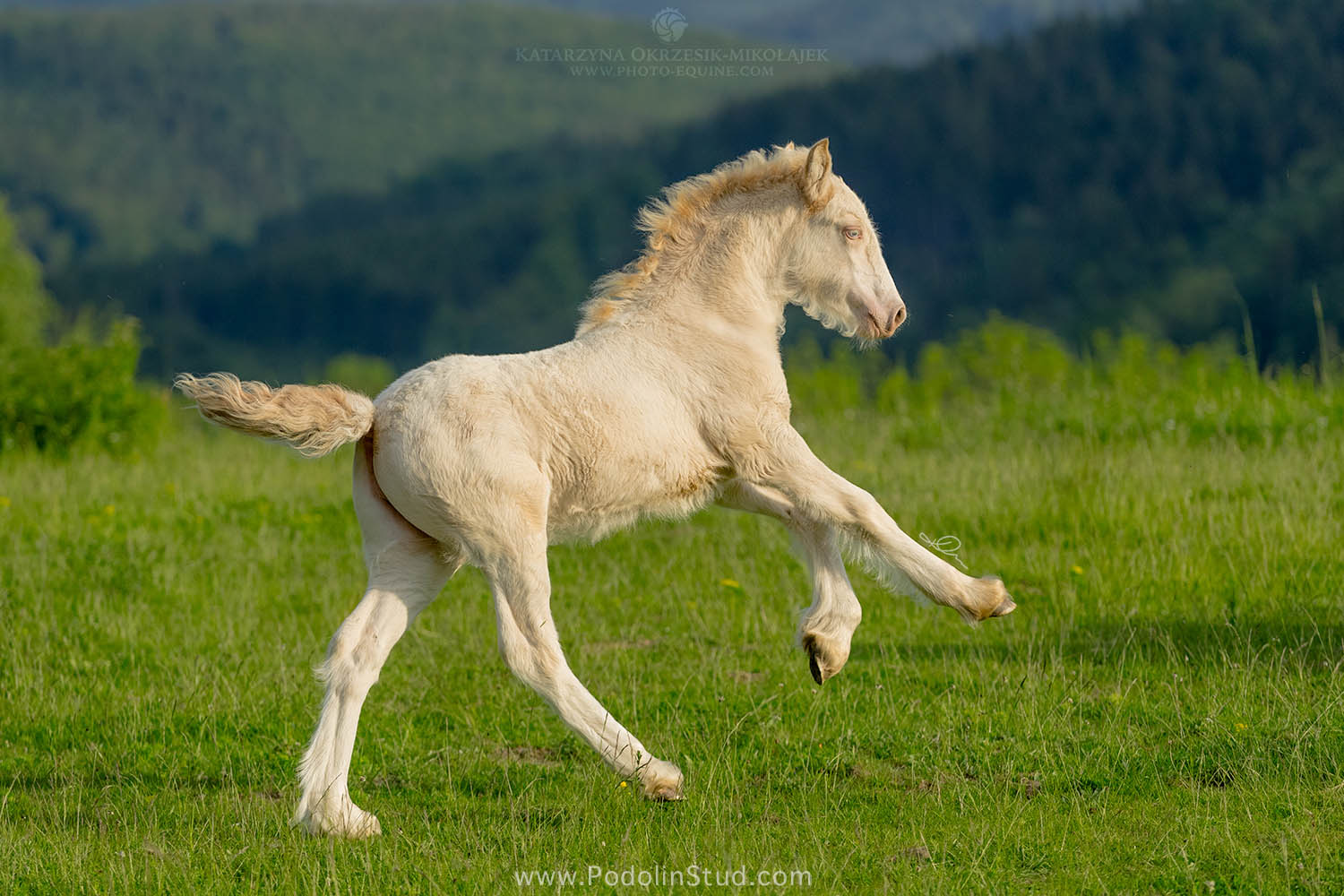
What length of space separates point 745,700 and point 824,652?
143cm

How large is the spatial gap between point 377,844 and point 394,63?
206m

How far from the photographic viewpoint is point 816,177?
5809mm

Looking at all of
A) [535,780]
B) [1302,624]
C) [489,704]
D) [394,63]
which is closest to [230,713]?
[489,704]

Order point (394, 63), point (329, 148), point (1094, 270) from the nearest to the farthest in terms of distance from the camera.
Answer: point (1094, 270), point (329, 148), point (394, 63)

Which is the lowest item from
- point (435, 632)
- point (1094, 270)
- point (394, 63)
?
point (1094, 270)

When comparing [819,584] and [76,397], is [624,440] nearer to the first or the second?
[819,584]

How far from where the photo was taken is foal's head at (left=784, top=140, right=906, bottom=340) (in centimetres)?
587

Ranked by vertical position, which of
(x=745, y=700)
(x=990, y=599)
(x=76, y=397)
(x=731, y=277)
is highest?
(x=731, y=277)

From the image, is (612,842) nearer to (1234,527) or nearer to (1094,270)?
(1234,527)

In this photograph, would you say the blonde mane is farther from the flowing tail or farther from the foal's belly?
the flowing tail

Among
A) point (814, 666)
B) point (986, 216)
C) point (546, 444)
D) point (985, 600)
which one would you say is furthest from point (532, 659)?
point (986, 216)

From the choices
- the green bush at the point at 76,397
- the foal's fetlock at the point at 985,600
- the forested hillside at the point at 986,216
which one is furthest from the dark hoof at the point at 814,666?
the forested hillside at the point at 986,216

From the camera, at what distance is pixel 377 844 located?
5.13 m

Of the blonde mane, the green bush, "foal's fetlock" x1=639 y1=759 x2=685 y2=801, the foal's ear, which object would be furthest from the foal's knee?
the green bush
